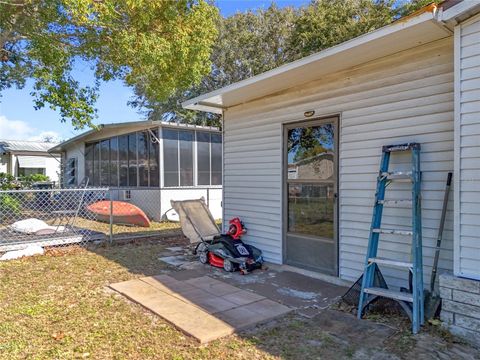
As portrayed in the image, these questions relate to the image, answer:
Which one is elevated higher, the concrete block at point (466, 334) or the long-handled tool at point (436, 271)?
the long-handled tool at point (436, 271)

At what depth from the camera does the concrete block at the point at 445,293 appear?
2.90 meters

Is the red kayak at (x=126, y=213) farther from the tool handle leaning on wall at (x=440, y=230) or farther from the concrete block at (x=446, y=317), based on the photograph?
the concrete block at (x=446, y=317)

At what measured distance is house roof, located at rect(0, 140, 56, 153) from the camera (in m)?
19.4

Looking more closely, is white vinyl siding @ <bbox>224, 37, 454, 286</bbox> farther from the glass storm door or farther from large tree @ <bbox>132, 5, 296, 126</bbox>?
large tree @ <bbox>132, 5, 296, 126</bbox>

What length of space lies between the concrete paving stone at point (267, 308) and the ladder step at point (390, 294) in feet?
2.68

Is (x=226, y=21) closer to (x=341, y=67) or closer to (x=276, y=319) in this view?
(x=341, y=67)

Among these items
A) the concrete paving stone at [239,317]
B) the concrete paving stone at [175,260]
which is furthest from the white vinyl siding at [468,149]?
the concrete paving stone at [175,260]

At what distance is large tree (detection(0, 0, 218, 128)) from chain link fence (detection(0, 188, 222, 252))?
2.41 metres

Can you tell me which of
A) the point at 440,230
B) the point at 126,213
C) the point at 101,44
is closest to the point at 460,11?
the point at 440,230

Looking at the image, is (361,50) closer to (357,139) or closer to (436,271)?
(357,139)

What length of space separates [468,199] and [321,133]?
83.5 inches

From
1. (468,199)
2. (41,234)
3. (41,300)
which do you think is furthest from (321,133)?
(41,234)

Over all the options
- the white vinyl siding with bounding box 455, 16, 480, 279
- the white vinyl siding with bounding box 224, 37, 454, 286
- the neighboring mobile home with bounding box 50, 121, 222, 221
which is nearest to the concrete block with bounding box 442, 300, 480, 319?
the white vinyl siding with bounding box 455, 16, 480, 279

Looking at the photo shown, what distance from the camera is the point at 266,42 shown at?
15.8 metres
